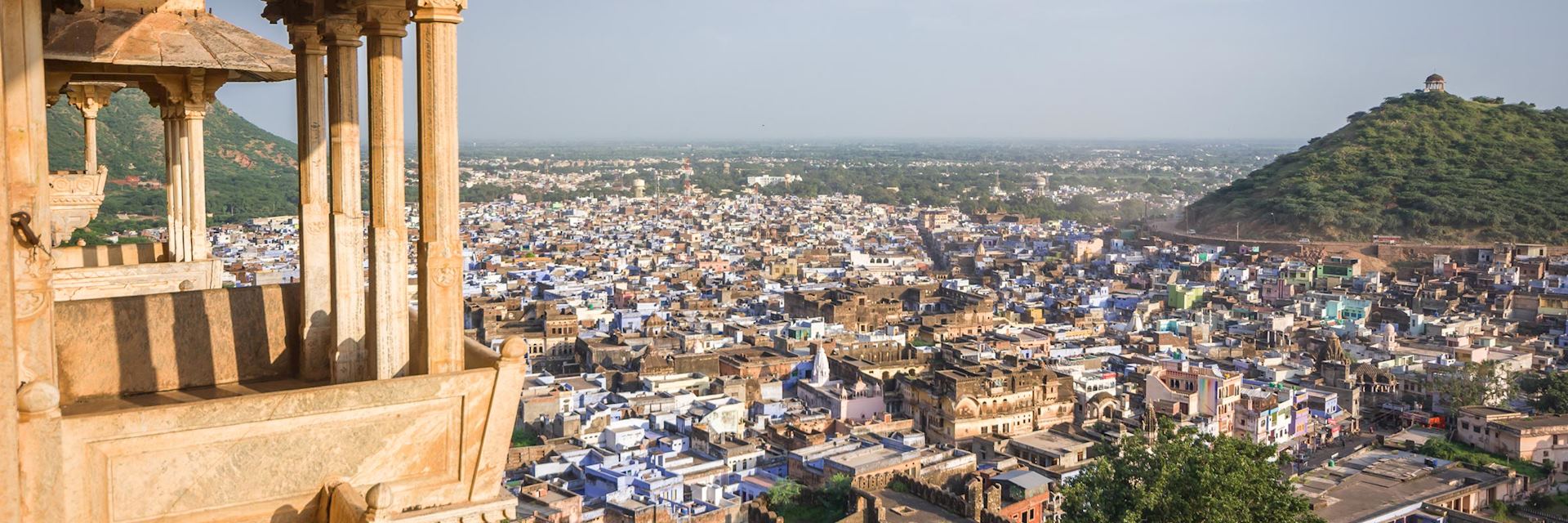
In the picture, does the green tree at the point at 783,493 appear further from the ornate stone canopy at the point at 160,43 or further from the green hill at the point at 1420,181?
the green hill at the point at 1420,181

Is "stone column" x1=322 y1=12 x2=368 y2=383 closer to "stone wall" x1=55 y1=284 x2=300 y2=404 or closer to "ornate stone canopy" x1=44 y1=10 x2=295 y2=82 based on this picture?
"stone wall" x1=55 y1=284 x2=300 y2=404

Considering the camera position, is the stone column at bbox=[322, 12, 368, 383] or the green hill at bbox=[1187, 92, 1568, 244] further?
the green hill at bbox=[1187, 92, 1568, 244]

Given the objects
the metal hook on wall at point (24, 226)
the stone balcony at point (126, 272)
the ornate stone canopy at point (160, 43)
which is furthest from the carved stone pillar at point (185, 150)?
the metal hook on wall at point (24, 226)

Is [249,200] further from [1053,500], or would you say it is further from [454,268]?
[454,268]

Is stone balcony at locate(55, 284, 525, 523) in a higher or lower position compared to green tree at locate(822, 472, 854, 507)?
higher

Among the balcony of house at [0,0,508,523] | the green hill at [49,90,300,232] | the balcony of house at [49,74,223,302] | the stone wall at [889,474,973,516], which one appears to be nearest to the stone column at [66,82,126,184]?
the balcony of house at [49,74,223,302]

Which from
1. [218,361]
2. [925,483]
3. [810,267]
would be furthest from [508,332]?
[218,361]
